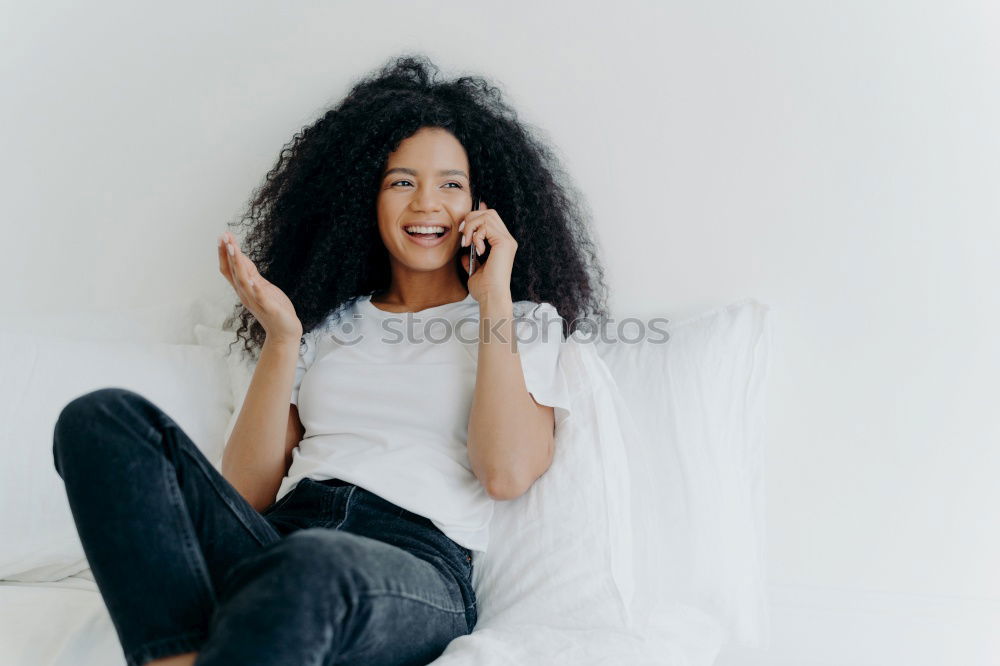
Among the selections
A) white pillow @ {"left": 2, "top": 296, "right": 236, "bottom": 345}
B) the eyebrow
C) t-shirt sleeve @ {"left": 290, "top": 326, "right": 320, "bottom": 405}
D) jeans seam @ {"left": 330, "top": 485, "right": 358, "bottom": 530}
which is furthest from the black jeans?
white pillow @ {"left": 2, "top": 296, "right": 236, "bottom": 345}

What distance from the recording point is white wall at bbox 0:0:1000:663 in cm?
145

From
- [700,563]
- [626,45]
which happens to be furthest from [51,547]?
[626,45]

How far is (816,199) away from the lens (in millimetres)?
1509

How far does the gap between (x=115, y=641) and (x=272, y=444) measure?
→ 35 centimetres

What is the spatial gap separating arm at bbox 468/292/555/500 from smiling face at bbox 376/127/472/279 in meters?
0.21

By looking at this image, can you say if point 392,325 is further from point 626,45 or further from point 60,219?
point 60,219

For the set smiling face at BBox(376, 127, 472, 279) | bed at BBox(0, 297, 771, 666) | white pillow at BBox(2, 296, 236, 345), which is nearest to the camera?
bed at BBox(0, 297, 771, 666)

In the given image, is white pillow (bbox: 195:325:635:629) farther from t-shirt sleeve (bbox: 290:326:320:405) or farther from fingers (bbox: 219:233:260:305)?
fingers (bbox: 219:233:260:305)

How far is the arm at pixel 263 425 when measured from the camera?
1.30 metres

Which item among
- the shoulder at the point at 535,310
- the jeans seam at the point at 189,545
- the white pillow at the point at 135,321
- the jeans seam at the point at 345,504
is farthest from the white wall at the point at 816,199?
the jeans seam at the point at 189,545

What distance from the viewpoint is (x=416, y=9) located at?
1722mm

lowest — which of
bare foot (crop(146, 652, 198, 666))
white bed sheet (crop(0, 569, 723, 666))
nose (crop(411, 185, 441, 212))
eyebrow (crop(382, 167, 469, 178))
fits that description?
white bed sheet (crop(0, 569, 723, 666))

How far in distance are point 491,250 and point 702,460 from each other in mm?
502

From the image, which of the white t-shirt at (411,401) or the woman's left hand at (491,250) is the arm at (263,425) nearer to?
the white t-shirt at (411,401)
